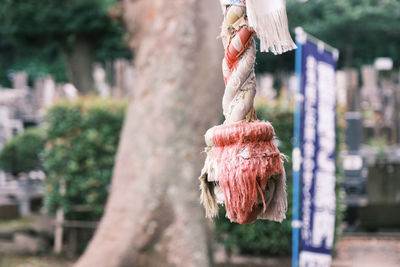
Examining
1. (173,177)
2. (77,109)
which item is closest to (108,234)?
(173,177)

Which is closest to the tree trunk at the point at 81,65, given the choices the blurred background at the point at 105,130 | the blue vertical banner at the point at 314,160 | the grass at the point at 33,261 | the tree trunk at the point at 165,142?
the blurred background at the point at 105,130

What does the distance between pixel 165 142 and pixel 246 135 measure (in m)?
5.43

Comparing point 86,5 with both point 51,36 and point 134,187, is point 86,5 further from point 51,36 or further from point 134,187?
point 134,187

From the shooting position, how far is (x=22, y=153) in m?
15.9

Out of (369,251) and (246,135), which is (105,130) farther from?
(246,135)

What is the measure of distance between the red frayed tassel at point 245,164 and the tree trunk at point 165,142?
5.19 meters

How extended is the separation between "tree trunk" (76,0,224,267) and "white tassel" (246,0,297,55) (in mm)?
5244

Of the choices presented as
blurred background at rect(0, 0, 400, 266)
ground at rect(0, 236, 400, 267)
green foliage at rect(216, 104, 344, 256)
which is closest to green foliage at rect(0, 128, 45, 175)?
blurred background at rect(0, 0, 400, 266)

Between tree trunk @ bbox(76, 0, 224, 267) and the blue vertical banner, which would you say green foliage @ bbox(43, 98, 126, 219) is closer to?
tree trunk @ bbox(76, 0, 224, 267)

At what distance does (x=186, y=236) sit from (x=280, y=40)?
5.79 m

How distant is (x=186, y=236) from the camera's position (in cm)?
682

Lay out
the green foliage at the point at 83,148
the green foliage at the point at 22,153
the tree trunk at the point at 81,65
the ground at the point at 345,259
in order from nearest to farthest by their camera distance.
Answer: the ground at the point at 345,259
the green foliage at the point at 83,148
the green foliage at the point at 22,153
the tree trunk at the point at 81,65

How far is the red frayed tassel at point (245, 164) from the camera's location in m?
1.20

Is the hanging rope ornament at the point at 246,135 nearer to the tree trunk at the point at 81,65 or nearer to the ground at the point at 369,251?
the ground at the point at 369,251
